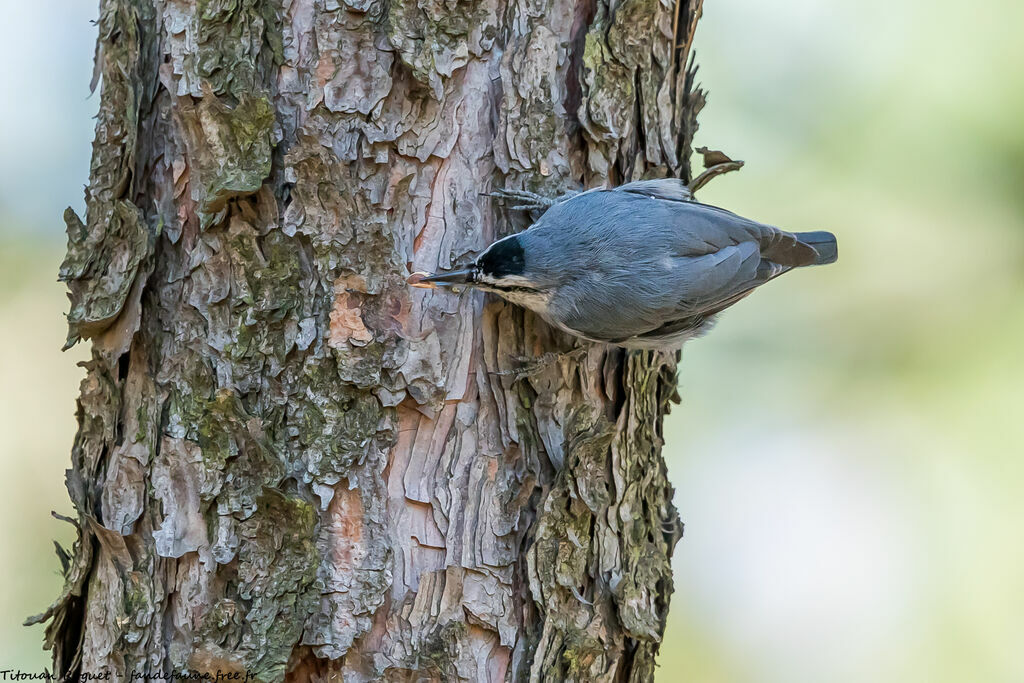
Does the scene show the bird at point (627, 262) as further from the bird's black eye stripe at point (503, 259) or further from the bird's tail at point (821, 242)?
the bird's tail at point (821, 242)

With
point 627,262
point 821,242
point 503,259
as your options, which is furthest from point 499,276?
point 821,242

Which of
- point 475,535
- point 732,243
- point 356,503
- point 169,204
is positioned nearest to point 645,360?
point 732,243

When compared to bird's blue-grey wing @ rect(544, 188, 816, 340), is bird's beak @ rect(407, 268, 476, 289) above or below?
below

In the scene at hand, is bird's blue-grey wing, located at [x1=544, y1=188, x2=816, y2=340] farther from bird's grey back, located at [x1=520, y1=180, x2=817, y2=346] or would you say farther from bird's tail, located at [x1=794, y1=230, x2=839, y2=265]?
bird's tail, located at [x1=794, y1=230, x2=839, y2=265]

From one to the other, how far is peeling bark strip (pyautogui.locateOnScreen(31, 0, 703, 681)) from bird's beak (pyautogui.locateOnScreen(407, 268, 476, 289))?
52 mm

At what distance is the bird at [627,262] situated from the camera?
6.73ft

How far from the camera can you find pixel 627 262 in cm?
215

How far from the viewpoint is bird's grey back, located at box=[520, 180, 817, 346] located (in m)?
2.07

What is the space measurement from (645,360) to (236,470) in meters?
1.07

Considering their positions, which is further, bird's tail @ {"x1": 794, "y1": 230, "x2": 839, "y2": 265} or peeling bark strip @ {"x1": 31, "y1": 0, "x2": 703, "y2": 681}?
bird's tail @ {"x1": 794, "y1": 230, "x2": 839, "y2": 265}

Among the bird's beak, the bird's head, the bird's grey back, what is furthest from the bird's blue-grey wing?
the bird's beak

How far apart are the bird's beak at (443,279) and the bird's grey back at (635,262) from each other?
185 mm

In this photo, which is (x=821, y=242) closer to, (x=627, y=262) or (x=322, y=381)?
(x=627, y=262)

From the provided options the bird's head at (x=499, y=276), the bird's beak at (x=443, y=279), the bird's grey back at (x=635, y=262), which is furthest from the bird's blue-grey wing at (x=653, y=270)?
the bird's beak at (x=443, y=279)
